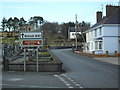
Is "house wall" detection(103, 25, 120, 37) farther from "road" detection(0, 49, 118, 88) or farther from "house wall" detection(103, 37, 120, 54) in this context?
"road" detection(0, 49, 118, 88)

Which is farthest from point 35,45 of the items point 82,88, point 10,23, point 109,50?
point 10,23

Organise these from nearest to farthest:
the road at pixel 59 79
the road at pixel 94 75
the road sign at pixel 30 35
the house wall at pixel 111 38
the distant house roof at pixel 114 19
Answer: the road at pixel 59 79 < the road at pixel 94 75 < the road sign at pixel 30 35 < the house wall at pixel 111 38 < the distant house roof at pixel 114 19

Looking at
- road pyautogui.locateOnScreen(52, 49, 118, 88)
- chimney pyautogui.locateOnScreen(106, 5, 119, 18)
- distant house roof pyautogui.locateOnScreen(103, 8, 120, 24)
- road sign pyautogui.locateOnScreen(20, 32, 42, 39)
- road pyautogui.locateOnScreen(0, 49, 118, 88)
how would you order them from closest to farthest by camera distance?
1. road pyautogui.locateOnScreen(0, 49, 118, 88)
2. road pyautogui.locateOnScreen(52, 49, 118, 88)
3. road sign pyautogui.locateOnScreen(20, 32, 42, 39)
4. distant house roof pyautogui.locateOnScreen(103, 8, 120, 24)
5. chimney pyautogui.locateOnScreen(106, 5, 119, 18)

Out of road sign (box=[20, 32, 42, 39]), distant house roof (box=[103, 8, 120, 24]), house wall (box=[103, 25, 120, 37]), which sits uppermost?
distant house roof (box=[103, 8, 120, 24])

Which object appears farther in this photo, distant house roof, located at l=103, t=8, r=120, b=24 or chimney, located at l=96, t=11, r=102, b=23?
chimney, located at l=96, t=11, r=102, b=23

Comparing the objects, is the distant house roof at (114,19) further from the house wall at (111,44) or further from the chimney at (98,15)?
the chimney at (98,15)

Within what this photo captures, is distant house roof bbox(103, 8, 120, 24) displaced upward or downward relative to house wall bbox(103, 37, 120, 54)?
upward


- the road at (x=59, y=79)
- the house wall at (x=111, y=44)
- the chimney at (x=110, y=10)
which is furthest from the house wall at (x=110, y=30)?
the road at (x=59, y=79)

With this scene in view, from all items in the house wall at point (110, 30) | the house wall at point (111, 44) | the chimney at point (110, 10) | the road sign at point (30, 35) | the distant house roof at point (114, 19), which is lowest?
the house wall at point (111, 44)

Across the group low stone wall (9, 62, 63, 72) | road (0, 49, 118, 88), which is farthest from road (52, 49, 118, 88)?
low stone wall (9, 62, 63, 72)

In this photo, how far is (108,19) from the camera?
51.6 meters

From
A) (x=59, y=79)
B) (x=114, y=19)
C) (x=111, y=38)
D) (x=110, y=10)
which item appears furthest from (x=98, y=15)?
(x=59, y=79)

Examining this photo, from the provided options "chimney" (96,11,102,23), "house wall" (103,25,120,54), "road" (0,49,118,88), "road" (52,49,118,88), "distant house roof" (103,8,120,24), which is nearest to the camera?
"road" (0,49,118,88)

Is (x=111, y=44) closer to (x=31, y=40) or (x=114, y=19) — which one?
(x=114, y=19)
